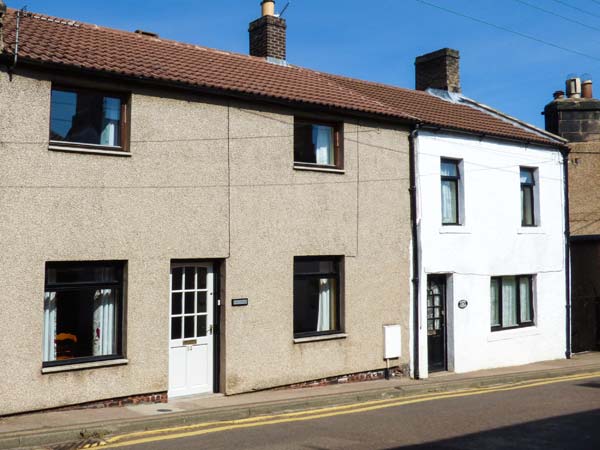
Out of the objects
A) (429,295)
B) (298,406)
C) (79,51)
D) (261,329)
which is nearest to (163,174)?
(79,51)

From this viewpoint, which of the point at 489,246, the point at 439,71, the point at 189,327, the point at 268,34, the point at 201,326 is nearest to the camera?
the point at 189,327

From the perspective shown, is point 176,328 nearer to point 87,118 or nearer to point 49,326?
point 49,326

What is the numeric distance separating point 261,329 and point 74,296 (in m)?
3.47

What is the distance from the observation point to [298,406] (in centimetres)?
1170

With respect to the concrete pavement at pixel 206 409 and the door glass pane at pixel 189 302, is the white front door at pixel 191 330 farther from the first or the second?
the concrete pavement at pixel 206 409

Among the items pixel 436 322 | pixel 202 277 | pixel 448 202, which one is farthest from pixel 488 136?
pixel 202 277

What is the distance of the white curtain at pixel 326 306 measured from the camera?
46.6 feet

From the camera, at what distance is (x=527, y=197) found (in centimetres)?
1877

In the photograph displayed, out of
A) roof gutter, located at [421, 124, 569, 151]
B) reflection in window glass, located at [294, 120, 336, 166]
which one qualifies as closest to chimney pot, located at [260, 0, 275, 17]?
reflection in window glass, located at [294, 120, 336, 166]

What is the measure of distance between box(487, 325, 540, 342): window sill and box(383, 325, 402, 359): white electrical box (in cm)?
329

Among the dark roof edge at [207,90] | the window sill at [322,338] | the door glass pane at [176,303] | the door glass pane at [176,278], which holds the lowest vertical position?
the window sill at [322,338]

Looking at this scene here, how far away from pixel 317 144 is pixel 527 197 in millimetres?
7336

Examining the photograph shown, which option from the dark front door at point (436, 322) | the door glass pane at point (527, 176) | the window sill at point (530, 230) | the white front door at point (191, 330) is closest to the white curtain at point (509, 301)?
the window sill at point (530, 230)

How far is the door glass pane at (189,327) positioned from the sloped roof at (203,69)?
13.5 feet
